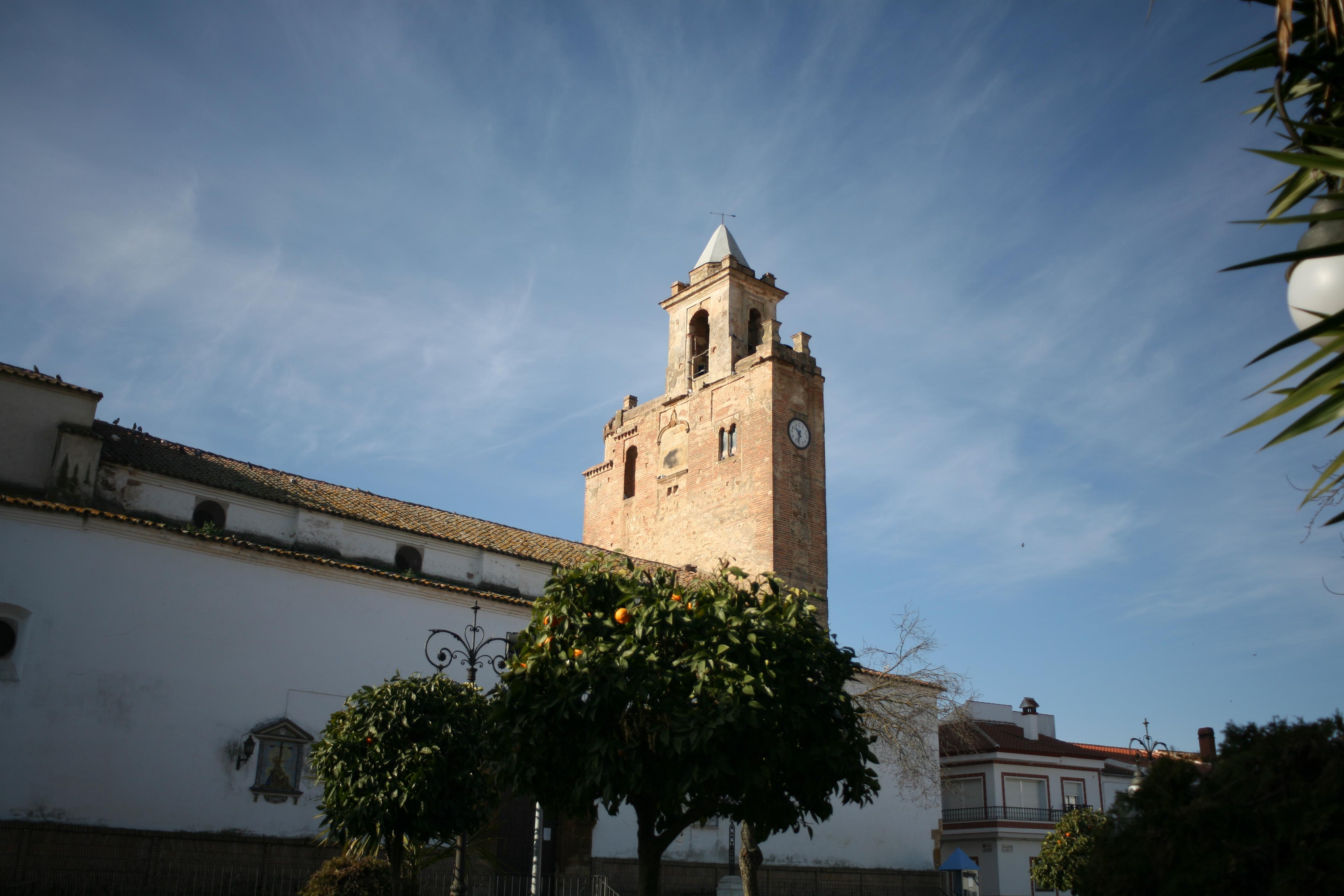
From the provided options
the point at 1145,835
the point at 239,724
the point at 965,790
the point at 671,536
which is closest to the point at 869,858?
the point at 965,790

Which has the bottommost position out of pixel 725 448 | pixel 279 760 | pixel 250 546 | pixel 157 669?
pixel 279 760

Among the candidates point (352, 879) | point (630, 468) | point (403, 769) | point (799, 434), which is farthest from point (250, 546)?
point (630, 468)

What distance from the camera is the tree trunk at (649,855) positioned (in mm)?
9914

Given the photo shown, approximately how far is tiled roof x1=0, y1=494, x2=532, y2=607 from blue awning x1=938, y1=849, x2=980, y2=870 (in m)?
16.3

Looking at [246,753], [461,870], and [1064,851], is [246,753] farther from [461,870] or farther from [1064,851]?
[1064,851]

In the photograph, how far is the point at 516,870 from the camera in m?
20.0

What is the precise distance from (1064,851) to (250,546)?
59.8 feet

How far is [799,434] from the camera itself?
3262 cm

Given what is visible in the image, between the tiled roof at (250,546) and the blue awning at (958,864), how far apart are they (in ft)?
53.5

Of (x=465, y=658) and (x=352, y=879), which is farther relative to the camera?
(x=465, y=658)

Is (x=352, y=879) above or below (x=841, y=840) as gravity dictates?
below

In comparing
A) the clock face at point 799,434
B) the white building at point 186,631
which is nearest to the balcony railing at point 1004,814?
the white building at point 186,631

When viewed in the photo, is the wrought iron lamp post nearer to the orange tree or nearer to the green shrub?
the green shrub

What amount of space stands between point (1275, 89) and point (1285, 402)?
1640 mm
